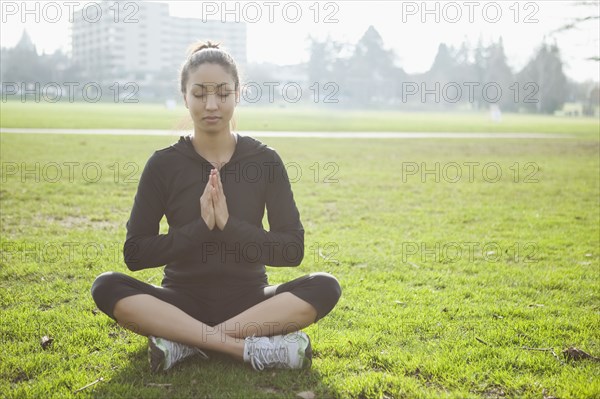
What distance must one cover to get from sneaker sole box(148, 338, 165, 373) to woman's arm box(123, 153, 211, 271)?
494 mm

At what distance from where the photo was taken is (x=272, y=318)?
3.40 m

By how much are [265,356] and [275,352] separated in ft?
0.21

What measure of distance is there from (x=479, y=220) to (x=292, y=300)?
568 cm

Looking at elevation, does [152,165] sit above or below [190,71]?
below

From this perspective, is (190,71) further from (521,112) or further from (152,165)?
(521,112)

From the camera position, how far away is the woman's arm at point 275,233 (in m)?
3.40

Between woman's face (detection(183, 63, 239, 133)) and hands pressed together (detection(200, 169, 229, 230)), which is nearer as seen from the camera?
hands pressed together (detection(200, 169, 229, 230))

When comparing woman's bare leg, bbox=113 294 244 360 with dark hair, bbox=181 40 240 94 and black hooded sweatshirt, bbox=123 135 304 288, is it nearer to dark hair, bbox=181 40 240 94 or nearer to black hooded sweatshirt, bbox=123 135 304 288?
black hooded sweatshirt, bbox=123 135 304 288

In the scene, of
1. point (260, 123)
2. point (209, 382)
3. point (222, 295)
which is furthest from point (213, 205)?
point (260, 123)

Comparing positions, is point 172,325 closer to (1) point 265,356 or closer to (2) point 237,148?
(1) point 265,356

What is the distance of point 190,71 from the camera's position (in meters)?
3.56

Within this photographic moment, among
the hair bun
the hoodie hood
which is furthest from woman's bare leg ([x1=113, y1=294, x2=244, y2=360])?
the hair bun

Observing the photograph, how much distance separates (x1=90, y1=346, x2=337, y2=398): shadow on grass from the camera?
3047 millimetres

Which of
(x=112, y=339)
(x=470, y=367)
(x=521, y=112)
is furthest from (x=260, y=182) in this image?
(x=521, y=112)
